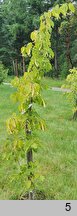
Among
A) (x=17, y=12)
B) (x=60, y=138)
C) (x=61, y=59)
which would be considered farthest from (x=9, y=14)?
(x=60, y=138)

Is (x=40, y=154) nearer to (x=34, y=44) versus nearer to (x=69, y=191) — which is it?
(x=69, y=191)

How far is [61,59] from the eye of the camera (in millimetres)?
33094

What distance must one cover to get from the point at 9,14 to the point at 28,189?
2901 centimetres
